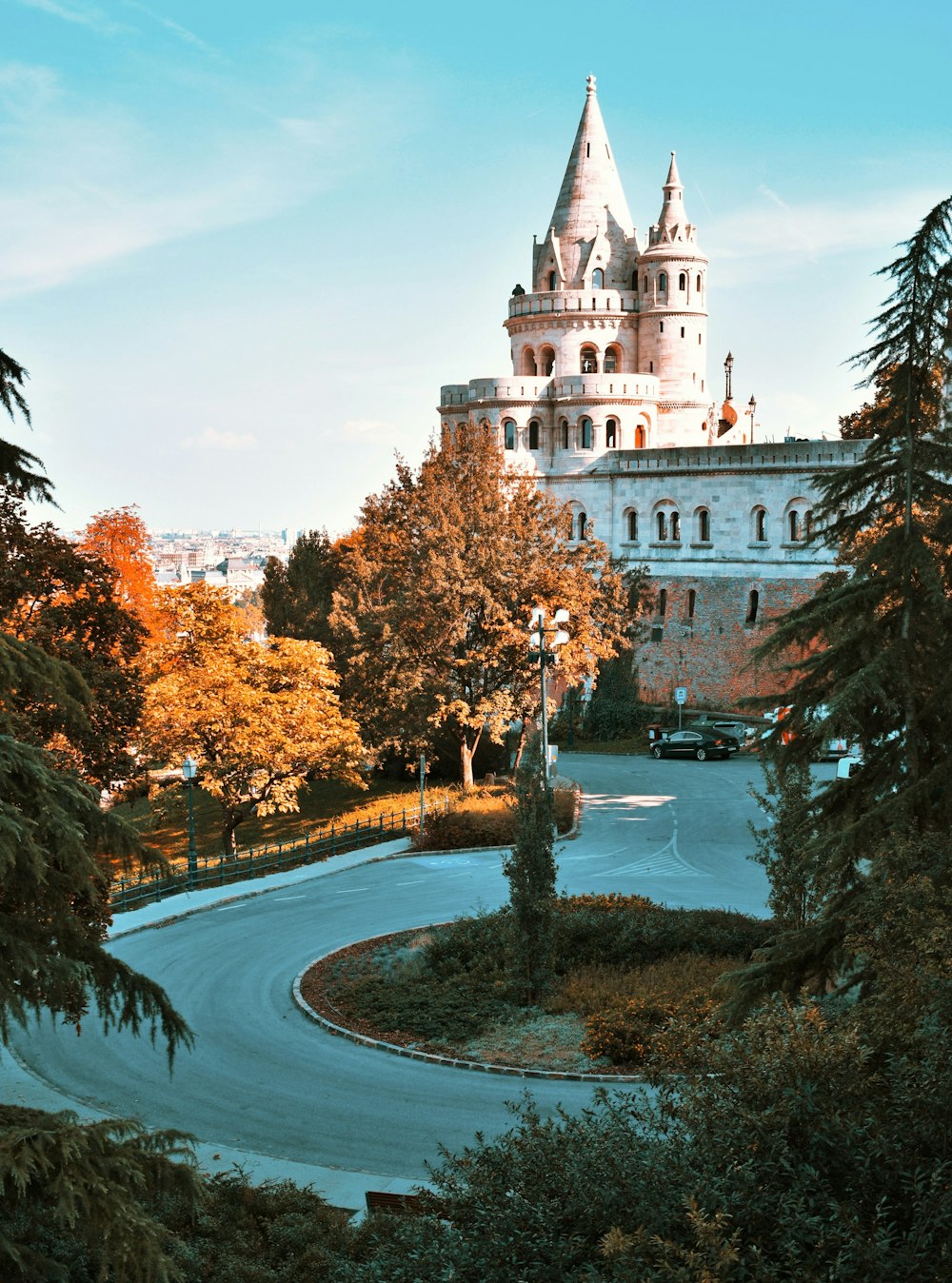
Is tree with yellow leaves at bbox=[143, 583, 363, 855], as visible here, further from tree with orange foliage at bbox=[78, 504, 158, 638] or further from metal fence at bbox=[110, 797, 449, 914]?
tree with orange foliage at bbox=[78, 504, 158, 638]

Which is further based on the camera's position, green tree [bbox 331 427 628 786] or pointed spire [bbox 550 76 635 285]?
pointed spire [bbox 550 76 635 285]

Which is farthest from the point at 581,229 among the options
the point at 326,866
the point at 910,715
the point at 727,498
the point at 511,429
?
the point at 910,715

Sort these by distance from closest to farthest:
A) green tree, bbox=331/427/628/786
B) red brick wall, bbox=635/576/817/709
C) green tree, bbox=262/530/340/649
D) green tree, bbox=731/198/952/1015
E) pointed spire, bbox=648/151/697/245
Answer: green tree, bbox=731/198/952/1015 → green tree, bbox=331/427/628/786 → green tree, bbox=262/530/340/649 → red brick wall, bbox=635/576/817/709 → pointed spire, bbox=648/151/697/245

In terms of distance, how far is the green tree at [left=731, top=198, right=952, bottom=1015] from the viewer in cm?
1280

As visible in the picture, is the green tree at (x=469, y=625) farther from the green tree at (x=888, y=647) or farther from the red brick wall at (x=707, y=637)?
the green tree at (x=888, y=647)

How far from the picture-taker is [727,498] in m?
54.8

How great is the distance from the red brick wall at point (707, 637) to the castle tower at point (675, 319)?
9149 mm

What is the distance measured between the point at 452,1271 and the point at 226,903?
1893cm

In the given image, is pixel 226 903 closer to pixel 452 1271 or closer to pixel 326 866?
pixel 326 866

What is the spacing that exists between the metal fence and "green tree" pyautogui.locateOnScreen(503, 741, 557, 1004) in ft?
26.6

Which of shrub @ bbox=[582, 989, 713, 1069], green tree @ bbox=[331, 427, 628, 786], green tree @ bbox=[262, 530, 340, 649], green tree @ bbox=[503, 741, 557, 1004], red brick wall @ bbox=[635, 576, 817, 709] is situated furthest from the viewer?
red brick wall @ bbox=[635, 576, 817, 709]

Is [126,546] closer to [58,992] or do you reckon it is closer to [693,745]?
[693,745]

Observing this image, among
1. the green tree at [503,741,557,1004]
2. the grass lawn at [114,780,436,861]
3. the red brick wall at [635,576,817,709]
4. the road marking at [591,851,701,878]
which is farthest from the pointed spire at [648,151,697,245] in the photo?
the green tree at [503,741,557,1004]

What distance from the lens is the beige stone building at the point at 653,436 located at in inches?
2125
